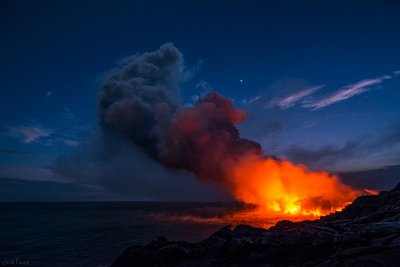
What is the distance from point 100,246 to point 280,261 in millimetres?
39827

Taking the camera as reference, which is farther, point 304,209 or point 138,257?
point 304,209

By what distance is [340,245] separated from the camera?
90.2 ft

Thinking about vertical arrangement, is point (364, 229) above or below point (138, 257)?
above

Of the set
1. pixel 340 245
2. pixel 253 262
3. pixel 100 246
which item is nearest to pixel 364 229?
pixel 340 245

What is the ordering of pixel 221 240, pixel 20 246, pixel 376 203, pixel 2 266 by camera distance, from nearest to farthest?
1. pixel 221 240
2. pixel 2 266
3. pixel 376 203
4. pixel 20 246

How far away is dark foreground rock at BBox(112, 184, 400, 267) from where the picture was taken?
2452 cm

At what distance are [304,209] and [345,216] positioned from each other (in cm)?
4024

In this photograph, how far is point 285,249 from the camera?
93.1 ft

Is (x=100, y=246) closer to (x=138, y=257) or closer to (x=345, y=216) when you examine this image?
(x=138, y=257)

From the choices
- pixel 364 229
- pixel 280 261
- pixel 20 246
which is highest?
pixel 364 229

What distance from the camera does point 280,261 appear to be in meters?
27.2

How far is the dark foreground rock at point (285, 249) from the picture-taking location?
24.5 m

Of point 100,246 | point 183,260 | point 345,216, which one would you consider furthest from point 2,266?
point 345,216

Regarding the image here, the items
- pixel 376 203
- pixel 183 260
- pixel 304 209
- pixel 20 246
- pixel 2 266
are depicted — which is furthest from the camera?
pixel 304 209
